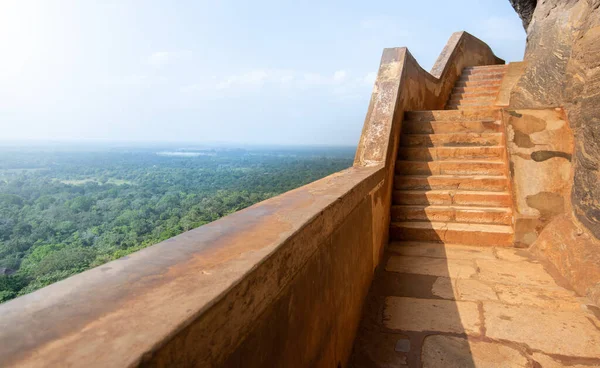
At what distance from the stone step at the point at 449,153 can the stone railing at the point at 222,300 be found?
2.57 metres

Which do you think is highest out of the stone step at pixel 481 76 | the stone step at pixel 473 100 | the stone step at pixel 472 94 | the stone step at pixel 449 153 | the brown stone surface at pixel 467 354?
the stone step at pixel 481 76

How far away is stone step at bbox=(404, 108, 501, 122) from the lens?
4637 millimetres

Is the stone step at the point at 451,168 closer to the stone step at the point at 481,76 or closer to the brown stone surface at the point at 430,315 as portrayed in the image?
the brown stone surface at the point at 430,315

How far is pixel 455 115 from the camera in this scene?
15.8ft

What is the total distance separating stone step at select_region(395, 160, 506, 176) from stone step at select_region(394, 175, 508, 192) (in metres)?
0.11

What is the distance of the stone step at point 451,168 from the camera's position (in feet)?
13.4

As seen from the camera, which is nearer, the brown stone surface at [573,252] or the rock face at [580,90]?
the brown stone surface at [573,252]

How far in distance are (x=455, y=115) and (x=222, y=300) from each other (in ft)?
15.7

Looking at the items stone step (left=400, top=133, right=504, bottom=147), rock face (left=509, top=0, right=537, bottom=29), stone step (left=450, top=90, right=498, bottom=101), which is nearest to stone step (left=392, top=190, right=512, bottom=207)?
stone step (left=400, top=133, right=504, bottom=147)

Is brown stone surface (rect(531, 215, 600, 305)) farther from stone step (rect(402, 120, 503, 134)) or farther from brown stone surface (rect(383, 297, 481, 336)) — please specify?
stone step (rect(402, 120, 503, 134))

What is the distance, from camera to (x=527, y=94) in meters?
5.21

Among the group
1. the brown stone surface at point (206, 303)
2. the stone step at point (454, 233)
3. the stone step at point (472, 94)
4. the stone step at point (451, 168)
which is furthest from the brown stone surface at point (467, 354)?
the stone step at point (472, 94)

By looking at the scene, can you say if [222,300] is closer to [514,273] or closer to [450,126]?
[514,273]

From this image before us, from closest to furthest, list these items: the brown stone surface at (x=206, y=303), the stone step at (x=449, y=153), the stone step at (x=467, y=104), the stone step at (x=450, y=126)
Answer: the brown stone surface at (x=206, y=303) < the stone step at (x=449, y=153) < the stone step at (x=450, y=126) < the stone step at (x=467, y=104)
